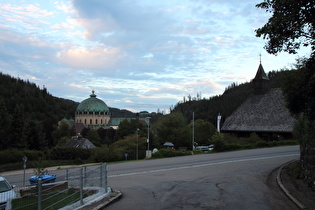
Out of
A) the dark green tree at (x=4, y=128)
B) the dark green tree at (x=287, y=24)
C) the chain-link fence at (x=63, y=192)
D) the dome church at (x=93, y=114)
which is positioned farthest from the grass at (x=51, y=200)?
the dome church at (x=93, y=114)

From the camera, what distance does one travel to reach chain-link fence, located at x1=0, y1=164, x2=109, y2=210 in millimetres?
7383

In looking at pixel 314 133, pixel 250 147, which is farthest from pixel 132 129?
pixel 314 133

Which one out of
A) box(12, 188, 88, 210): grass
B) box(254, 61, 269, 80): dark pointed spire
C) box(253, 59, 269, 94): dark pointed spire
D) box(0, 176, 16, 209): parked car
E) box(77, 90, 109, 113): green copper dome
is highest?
box(77, 90, 109, 113): green copper dome

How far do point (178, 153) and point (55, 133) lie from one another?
73.3 m

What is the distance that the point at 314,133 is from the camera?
1269cm

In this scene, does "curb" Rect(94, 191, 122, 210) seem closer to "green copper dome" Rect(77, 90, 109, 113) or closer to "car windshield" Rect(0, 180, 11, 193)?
"car windshield" Rect(0, 180, 11, 193)

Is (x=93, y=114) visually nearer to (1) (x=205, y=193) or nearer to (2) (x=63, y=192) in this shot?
(1) (x=205, y=193)

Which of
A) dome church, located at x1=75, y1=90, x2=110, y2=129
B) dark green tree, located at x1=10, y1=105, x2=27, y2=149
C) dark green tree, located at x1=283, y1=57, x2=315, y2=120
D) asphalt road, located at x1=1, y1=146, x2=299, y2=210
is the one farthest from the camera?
dome church, located at x1=75, y1=90, x2=110, y2=129

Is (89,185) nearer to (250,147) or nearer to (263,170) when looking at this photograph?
(263,170)

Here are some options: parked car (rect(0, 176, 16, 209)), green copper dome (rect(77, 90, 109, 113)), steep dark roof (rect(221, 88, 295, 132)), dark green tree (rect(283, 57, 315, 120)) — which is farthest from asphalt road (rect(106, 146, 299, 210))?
green copper dome (rect(77, 90, 109, 113))

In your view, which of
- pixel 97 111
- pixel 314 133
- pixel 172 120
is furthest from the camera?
pixel 97 111

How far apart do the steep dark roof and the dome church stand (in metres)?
122

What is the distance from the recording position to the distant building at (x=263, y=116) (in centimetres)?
4384

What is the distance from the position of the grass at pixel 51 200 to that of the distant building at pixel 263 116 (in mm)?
38908
